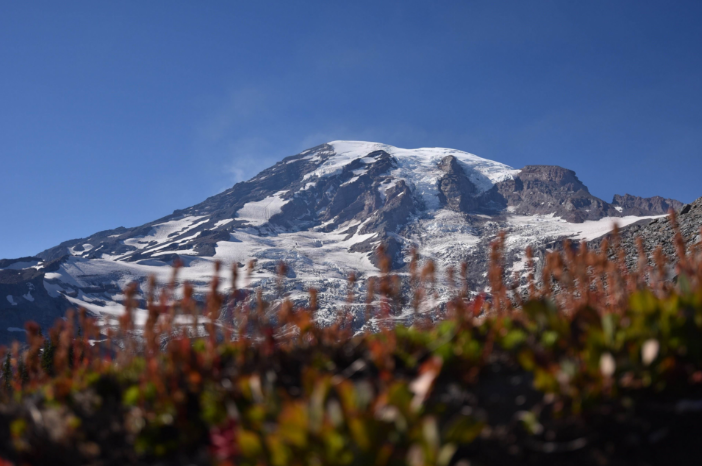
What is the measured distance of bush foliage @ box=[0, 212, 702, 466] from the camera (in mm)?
1932

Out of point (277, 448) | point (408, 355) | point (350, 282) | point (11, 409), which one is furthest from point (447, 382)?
point (11, 409)

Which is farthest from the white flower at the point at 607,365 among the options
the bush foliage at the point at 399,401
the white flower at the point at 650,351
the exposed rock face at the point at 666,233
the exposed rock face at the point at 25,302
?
the exposed rock face at the point at 25,302

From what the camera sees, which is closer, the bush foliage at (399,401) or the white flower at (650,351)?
the bush foliage at (399,401)

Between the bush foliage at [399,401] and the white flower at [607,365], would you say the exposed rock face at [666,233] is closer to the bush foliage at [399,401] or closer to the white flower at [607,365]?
the bush foliage at [399,401]

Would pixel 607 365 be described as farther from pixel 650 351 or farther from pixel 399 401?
pixel 399 401

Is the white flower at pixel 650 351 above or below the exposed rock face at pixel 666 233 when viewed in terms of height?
below

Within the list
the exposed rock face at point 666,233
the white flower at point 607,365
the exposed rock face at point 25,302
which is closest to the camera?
the white flower at point 607,365

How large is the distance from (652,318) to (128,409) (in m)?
3.23

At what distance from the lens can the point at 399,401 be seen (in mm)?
1930

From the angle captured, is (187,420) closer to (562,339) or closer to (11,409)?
(11,409)

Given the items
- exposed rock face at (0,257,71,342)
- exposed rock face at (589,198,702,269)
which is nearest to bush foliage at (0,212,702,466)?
exposed rock face at (589,198,702,269)

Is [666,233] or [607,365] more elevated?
[666,233]

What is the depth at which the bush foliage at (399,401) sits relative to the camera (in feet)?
6.34

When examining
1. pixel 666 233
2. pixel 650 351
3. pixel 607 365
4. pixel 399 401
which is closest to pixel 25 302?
pixel 666 233
